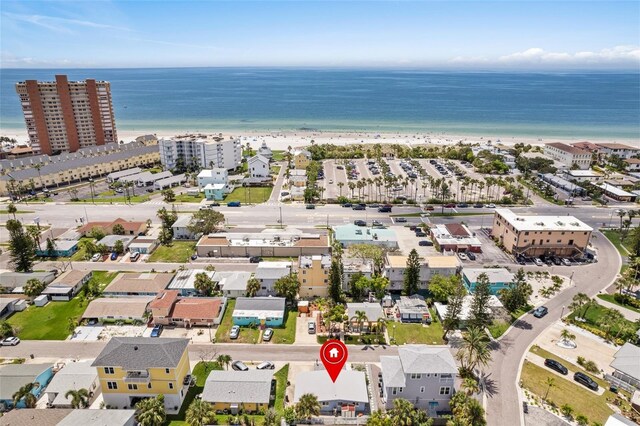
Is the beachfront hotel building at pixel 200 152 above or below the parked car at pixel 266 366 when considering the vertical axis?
above

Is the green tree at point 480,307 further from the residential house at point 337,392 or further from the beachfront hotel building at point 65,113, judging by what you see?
the beachfront hotel building at point 65,113

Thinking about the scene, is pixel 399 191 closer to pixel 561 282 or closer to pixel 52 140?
pixel 561 282

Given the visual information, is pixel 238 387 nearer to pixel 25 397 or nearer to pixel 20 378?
pixel 25 397

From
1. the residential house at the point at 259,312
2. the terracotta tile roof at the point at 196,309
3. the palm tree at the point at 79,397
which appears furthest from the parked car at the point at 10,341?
the residential house at the point at 259,312

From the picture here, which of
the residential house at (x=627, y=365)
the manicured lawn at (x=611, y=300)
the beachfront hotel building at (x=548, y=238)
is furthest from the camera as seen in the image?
the beachfront hotel building at (x=548, y=238)

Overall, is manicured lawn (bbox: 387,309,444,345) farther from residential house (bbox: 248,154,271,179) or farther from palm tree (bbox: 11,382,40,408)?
residential house (bbox: 248,154,271,179)

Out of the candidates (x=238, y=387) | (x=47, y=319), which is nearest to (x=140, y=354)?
(x=238, y=387)

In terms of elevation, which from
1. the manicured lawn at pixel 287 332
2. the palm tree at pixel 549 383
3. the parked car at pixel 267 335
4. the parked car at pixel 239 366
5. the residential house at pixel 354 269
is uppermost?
the residential house at pixel 354 269
